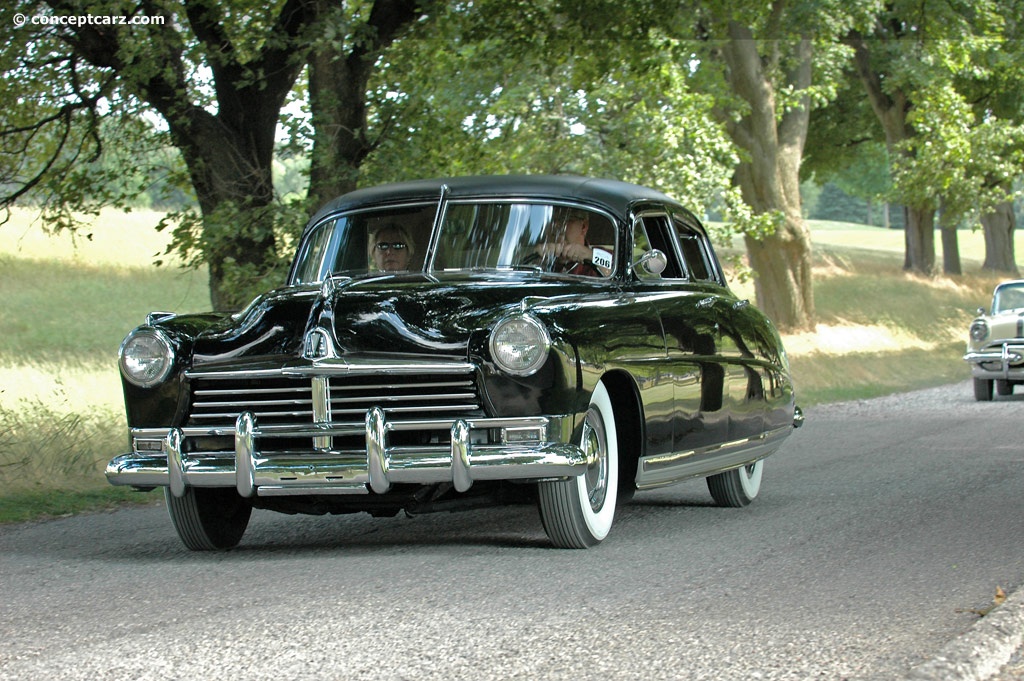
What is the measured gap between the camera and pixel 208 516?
6.71 metres

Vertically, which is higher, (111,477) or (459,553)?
(111,477)

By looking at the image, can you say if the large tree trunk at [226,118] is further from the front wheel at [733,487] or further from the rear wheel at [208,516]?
the rear wheel at [208,516]

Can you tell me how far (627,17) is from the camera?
14328mm

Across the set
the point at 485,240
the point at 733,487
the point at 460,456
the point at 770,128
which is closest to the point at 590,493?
the point at 460,456

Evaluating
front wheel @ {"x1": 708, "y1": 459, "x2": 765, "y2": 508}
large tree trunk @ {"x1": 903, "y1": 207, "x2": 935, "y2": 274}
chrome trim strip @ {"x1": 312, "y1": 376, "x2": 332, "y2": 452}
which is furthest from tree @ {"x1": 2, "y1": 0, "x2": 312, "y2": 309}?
large tree trunk @ {"x1": 903, "y1": 207, "x2": 935, "y2": 274}

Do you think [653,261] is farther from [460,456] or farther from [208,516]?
[208,516]

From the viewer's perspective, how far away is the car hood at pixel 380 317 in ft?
19.5

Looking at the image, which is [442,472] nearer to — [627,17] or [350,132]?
[350,132]

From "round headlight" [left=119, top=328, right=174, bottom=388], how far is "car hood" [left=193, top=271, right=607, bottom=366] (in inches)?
5.6

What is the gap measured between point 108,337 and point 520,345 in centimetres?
2183

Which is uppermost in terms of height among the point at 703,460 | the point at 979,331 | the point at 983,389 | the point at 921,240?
the point at 921,240

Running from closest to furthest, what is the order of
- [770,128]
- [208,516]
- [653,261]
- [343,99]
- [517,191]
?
[208,516] → [653,261] → [517,191] → [343,99] → [770,128]

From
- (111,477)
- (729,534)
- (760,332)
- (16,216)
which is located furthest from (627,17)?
(16,216)

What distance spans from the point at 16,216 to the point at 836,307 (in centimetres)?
2341
